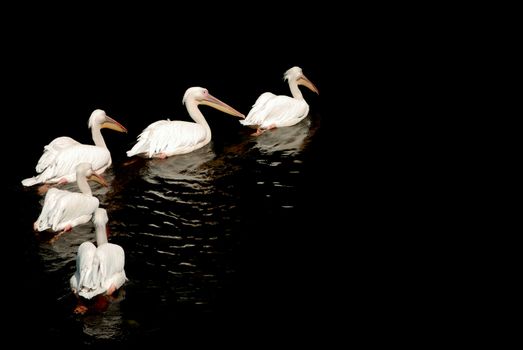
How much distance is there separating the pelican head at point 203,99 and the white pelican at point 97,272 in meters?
4.31

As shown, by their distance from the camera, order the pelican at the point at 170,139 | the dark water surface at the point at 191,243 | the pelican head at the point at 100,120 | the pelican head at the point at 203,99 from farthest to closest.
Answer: the pelican head at the point at 203,99 < the pelican head at the point at 100,120 < the pelican at the point at 170,139 < the dark water surface at the point at 191,243

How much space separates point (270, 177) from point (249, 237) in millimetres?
1551

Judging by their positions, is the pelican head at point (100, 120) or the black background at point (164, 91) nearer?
the black background at point (164, 91)

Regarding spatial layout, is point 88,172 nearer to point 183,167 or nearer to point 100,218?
point 183,167

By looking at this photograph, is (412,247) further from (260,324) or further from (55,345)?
(55,345)

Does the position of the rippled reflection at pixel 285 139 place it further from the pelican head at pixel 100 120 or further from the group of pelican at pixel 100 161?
the pelican head at pixel 100 120

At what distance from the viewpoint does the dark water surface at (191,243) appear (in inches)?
239

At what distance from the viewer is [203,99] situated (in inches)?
420

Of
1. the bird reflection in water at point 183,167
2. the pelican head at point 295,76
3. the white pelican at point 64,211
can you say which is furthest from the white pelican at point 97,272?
the pelican head at point 295,76

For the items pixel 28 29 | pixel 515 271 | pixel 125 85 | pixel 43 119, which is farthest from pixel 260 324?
pixel 28 29

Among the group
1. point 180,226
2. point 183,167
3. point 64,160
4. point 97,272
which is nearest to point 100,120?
point 64,160

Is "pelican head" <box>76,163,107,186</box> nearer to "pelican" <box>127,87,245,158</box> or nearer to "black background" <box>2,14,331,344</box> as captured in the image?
"black background" <box>2,14,331,344</box>

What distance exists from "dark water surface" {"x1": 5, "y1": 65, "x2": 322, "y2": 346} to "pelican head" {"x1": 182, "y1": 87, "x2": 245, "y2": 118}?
Result: 0.77ft

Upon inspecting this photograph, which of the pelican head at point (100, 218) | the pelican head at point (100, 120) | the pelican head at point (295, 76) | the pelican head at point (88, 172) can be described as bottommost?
the pelican head at point (100, 218)
